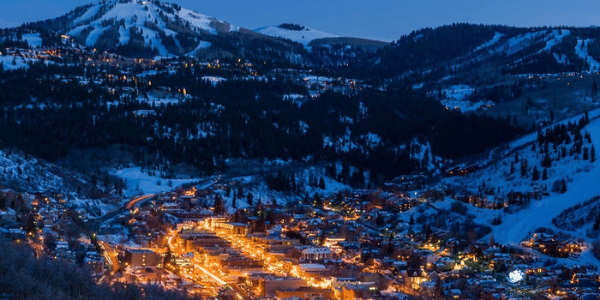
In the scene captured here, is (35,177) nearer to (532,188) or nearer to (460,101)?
(532,188)

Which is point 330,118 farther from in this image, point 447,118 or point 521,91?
point 521,91

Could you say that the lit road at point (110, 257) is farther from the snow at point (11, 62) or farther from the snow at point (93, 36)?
the snow at point (93, 36)

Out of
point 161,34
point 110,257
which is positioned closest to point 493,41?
point 161,34

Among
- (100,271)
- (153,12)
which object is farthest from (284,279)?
(153,12)

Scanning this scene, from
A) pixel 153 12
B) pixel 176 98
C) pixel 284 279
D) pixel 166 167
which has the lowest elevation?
pixel 284 279

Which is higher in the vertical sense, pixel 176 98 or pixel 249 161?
pixel 176 98

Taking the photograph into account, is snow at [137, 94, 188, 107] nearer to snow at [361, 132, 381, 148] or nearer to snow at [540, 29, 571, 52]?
snow at [361, 132, 381, 148]

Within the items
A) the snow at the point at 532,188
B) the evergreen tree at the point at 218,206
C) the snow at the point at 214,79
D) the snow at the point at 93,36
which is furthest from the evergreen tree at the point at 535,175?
the snow at the point at 93,36

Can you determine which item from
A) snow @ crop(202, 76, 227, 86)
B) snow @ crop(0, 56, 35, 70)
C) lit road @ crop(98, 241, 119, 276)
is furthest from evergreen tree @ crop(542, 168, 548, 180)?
snow @ crop(0, 56, 35, 70)
